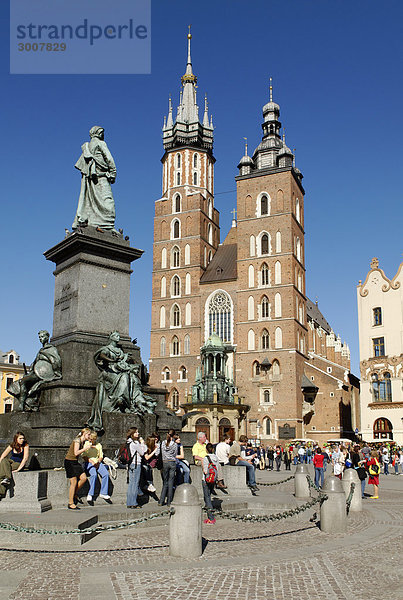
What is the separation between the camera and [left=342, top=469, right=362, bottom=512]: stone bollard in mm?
10312

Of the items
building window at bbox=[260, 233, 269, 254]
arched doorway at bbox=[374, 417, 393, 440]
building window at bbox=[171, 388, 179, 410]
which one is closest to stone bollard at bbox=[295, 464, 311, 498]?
arched doorway at bbox=[374, 417, 393, 440]

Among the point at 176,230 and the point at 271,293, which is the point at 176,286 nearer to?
the point at 176,230

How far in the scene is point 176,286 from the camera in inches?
2005

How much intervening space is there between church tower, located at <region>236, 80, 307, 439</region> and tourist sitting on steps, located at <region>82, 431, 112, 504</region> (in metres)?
35.8

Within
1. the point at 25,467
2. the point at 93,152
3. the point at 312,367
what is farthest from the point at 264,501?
the point at 312,367

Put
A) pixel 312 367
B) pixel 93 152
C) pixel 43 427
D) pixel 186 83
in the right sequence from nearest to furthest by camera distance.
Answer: pixel 43 427
pixel 93 152
pixel 312 367
pixel 186 83

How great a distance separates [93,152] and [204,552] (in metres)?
8.93

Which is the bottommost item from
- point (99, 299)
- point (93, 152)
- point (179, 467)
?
point (179, 467)

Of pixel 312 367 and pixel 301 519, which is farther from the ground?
pixel 312 367

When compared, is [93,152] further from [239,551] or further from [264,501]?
[239,551]

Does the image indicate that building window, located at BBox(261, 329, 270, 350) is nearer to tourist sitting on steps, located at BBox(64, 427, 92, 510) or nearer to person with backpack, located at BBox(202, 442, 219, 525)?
person with backpack, located at BBox(202, 442, 219, 525)

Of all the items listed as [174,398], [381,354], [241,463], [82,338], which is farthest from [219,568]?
[174,398]

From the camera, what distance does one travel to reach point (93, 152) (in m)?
12.5

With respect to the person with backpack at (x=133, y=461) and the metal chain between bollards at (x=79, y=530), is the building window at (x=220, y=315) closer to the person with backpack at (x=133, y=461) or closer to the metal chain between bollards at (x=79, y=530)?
the person with backpack at (x=133, y=461)
